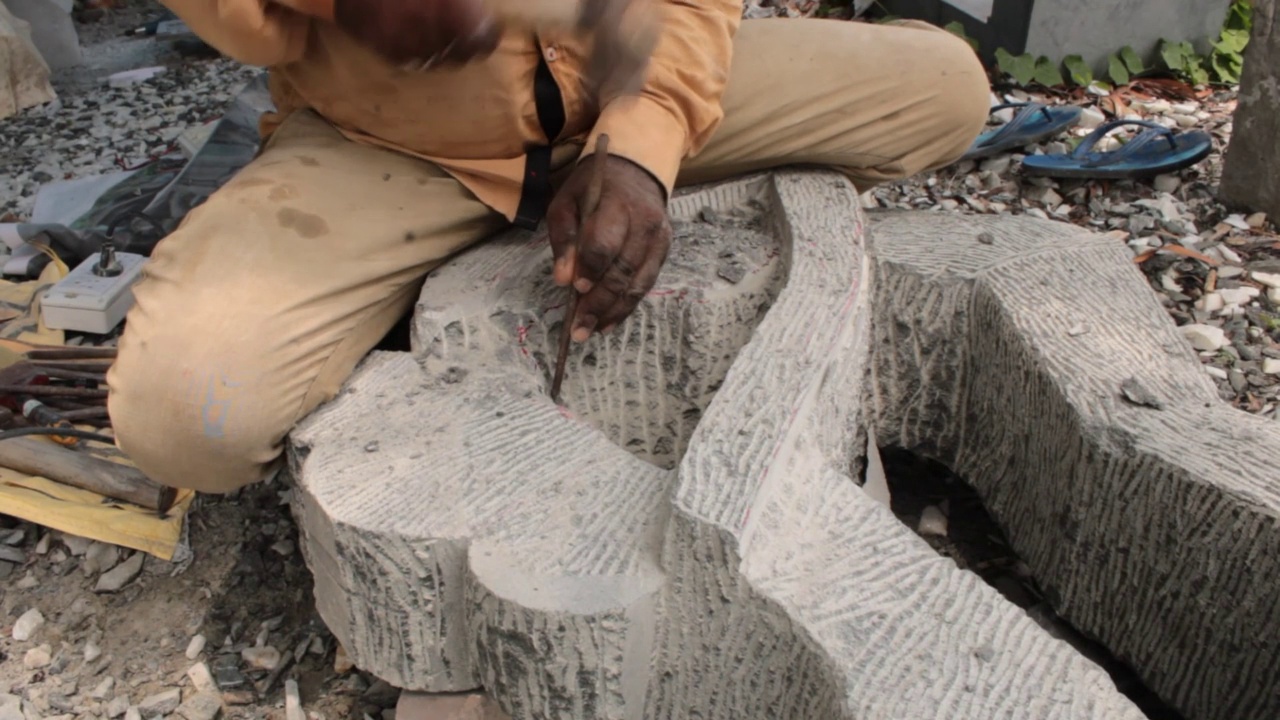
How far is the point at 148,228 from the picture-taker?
2.98m

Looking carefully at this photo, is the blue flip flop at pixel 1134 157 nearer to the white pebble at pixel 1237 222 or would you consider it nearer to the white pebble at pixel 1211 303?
the white pebble at pixel 1237 222

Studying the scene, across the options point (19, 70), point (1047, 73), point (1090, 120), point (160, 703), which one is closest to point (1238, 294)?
point (1090, 120)

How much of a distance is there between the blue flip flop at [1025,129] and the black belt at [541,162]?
1.71 meters

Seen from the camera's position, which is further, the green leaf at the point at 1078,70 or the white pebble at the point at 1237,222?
the green leaf at the point at 1078,70

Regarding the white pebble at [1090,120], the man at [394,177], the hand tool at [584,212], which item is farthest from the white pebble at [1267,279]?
the hand tool at [584,212]

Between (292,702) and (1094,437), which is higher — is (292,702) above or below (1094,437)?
below

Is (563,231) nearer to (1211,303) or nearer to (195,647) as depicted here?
(195,647)

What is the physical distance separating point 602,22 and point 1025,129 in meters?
2.43

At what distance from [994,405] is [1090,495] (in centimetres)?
30

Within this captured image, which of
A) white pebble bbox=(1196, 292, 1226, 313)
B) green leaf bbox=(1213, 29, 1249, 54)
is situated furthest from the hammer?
green leaf bbox=(1213, 29, 1249, 54)

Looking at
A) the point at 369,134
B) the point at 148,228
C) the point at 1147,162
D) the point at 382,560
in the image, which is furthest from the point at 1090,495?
the point at 148,228

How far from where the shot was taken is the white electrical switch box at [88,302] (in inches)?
105

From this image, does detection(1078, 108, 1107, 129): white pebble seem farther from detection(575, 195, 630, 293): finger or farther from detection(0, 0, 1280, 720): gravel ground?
detection(575, 195, 630, 293): finger

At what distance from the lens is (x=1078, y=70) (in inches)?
150
